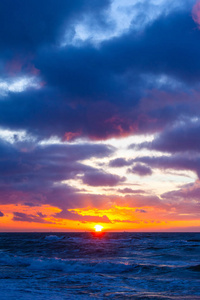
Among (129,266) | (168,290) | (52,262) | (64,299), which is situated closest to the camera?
(64,299)

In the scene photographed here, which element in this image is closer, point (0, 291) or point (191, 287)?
point (0, 291)

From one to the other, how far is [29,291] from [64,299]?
2526mm

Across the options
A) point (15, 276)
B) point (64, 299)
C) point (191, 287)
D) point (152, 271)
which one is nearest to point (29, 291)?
point (64, 299)

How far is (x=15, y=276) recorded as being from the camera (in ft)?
70.4

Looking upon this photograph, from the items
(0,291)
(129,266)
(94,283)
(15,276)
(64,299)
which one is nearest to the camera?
(64,299)

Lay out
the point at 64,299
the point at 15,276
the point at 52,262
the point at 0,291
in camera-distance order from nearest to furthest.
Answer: the point at 64,299 → the point at 0,291 → the point at 15,276 → the point at 52,262

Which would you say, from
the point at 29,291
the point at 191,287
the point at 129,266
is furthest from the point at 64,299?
the point at 129,266

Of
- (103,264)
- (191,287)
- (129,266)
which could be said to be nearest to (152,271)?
(129,266)

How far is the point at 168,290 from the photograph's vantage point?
1661 cm

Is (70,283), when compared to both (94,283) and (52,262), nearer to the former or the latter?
(94,283)

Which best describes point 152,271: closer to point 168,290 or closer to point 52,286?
point 168,290

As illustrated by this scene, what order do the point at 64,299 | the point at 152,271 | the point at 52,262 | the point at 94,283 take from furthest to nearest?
1. the point at 52,262
2. the point at 152,271
3. the point at 94,283
4. the point at 64,299

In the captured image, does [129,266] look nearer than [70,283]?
No

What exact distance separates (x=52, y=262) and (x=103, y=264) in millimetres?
5099
